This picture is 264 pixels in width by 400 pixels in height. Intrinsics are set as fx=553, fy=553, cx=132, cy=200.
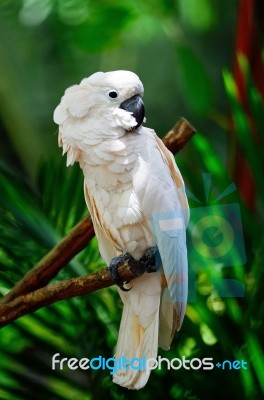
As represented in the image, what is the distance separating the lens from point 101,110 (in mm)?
982

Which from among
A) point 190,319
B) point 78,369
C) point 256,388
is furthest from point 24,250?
point 256,388

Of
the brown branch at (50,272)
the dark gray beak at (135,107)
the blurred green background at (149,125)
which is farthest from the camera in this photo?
the blurred green background at (149,125)

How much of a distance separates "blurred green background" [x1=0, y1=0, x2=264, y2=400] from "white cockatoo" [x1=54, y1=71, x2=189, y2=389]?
101mm

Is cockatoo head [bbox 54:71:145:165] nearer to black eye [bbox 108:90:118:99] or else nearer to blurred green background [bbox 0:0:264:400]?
black eye [bbox 108:90:118:99]

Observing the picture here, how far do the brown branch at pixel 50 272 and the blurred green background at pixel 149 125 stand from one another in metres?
0.09

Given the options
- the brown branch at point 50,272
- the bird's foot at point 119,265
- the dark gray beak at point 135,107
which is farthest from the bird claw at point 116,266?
the dark gray beak at point 135,107

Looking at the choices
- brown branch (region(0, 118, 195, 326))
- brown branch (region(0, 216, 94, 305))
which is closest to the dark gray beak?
brown branch (region(0, 118, 195, 326))

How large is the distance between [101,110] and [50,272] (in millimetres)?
366

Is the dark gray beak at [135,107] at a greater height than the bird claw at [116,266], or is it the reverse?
the dark gray beak at [135,107]

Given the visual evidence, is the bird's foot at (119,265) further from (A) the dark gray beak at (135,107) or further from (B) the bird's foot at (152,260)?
(A) the dark gray beak at (135,107)

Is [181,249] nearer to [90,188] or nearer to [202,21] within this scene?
[90,188]

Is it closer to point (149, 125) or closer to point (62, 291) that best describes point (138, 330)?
point (62, 291)

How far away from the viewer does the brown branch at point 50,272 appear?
1.08 meters

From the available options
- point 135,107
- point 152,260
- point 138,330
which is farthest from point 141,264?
point 135,107
